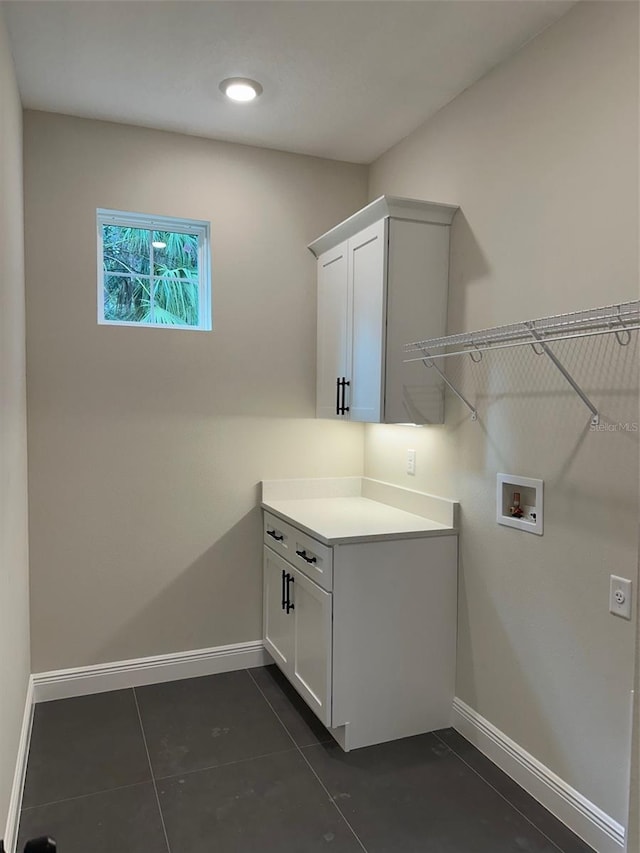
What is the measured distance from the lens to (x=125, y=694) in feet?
9.43

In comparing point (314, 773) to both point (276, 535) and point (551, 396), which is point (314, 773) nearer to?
point (276, 535)

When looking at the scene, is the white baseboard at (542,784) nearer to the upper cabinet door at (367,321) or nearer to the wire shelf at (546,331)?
the upper cabinet door at (367,321)

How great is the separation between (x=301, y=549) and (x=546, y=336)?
1365 millimetres

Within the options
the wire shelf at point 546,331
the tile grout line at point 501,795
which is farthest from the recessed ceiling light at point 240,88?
the tile grout line at point 501,795

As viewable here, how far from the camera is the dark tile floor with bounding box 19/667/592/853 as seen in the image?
1.90m

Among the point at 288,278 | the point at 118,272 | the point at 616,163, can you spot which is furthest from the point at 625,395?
the point at 118,272

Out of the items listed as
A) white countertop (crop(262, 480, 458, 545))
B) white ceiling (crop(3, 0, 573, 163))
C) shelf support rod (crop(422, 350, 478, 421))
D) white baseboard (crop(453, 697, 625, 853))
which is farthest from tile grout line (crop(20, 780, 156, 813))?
white ceiling (crop(3, 0, 573, 163))

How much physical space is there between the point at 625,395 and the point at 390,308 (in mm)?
1092

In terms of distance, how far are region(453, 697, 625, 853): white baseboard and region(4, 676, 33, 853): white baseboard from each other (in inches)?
66.7

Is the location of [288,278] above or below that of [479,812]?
above

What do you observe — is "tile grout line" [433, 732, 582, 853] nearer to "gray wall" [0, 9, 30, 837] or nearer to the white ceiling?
"gray wall" [0, 9, 30, 837]

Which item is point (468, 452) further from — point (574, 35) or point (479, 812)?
point (574, 35)

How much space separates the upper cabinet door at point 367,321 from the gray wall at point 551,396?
327 mm

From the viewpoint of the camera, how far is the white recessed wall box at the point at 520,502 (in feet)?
6.91
